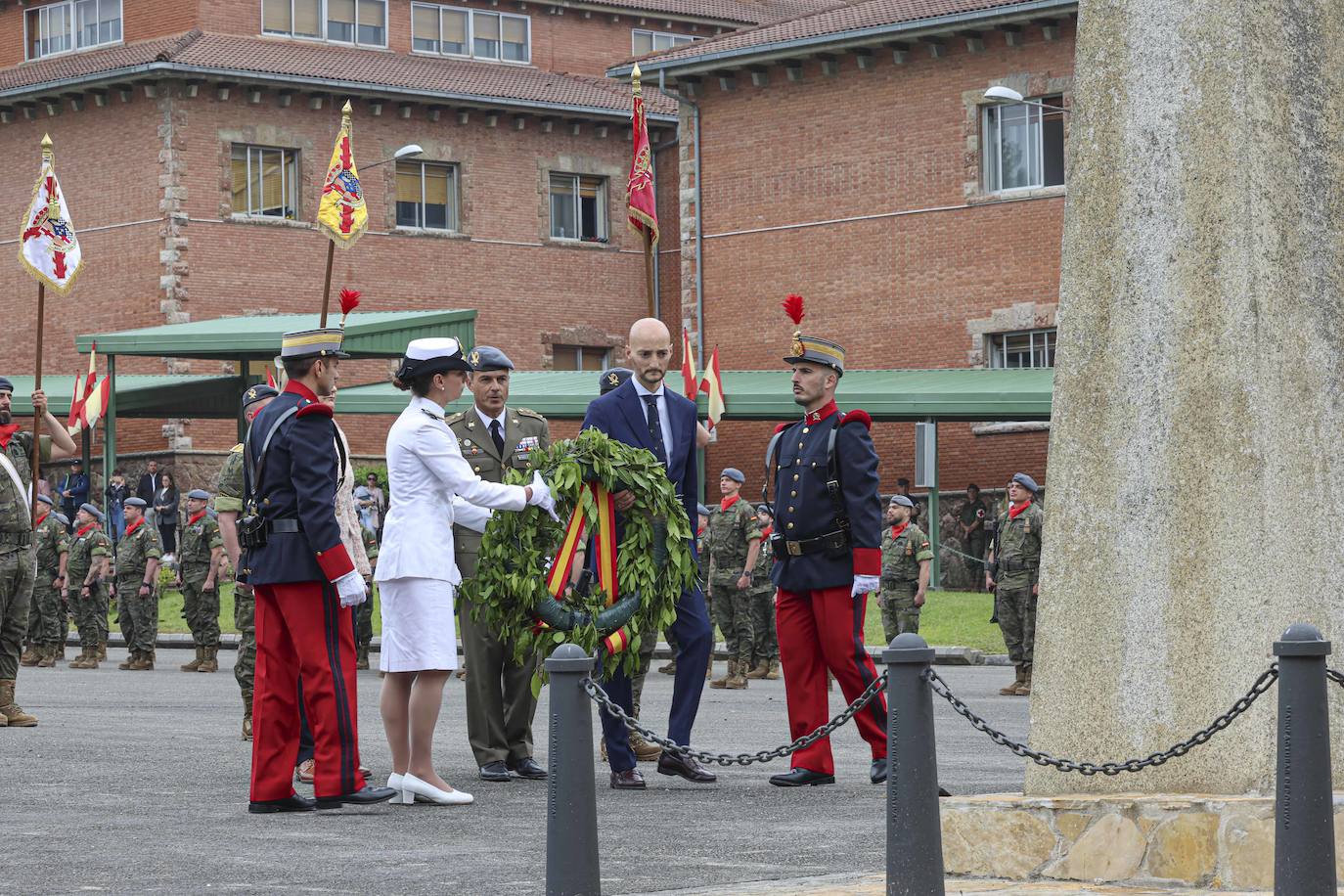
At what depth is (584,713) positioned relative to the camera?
654 centimetres

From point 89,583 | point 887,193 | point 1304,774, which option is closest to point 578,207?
point 887,193

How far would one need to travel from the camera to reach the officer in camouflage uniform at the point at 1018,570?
787 inches

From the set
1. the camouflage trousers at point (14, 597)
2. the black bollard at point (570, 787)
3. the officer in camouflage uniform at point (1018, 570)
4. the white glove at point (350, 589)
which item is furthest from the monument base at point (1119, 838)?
the officer in camouflage uniform at point (1018, 570)

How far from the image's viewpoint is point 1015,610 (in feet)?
66.3

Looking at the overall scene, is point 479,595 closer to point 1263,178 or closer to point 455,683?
point 1263,178

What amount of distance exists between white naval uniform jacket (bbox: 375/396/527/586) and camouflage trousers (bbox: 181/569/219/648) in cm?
1388

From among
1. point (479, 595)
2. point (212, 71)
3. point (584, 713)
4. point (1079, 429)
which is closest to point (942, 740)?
point (479, 595)

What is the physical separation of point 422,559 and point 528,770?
1.81m

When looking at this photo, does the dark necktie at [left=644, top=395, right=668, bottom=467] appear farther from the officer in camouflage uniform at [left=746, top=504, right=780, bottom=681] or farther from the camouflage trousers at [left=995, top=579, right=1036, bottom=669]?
the officer in camouflage uniform at [left=746, top=504, right=780, bottom=681]

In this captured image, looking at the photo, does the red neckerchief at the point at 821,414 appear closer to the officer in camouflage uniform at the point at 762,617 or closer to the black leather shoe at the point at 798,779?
the black leather shoe at the point at 798,779

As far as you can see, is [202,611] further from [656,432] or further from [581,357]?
[581,357]

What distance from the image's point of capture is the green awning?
33.2 metres

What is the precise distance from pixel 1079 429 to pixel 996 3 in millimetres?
30406

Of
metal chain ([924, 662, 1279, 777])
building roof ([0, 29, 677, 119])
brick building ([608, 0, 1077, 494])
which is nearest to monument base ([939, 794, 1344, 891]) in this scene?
metal chain ([924, 662, 1279, 777])
